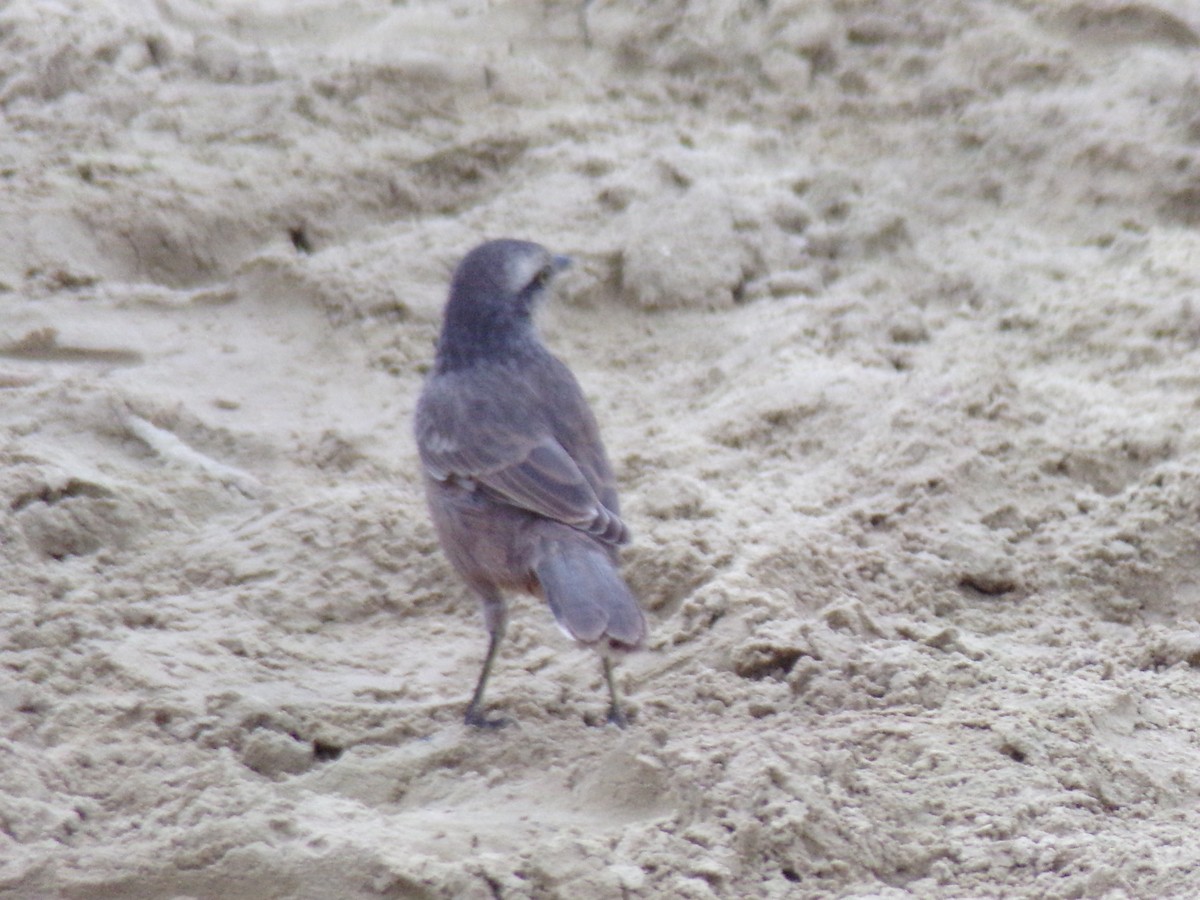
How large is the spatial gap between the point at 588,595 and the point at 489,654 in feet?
1.87

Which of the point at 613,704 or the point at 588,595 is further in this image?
the point at 613,704

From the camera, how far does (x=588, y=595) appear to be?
4.26 metres

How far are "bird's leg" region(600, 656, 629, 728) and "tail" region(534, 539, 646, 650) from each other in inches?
7.5

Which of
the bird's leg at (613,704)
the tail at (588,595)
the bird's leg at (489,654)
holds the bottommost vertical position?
the bird's leg at (489,654)

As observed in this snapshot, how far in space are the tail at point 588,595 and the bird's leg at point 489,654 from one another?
0.21 m

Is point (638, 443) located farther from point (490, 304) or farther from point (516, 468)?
point (516, 468)

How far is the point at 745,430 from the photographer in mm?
5766

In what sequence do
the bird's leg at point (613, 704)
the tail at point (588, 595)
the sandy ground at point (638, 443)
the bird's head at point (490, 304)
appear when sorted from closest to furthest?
the sandy ground at point (638, 443) → the tail at point (588, 595) → the bird's leg at point (613, 704) → the bird's head at point (490, 304)

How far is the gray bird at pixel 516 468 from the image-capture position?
4.38m

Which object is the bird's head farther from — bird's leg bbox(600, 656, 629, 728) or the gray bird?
bird's leg bbox(600, 656, 629, 728)

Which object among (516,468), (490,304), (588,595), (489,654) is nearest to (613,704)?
(588,595)

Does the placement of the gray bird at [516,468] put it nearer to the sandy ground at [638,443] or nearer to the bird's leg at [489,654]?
the bird's leg at [489,654]

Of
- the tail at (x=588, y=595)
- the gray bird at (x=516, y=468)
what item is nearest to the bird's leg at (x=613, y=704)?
the gray bird at (x=516, y=468)

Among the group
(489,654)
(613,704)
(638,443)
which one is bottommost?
(489,654)
